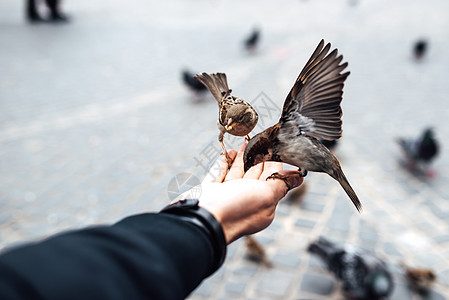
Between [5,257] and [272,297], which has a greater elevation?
[5,257]

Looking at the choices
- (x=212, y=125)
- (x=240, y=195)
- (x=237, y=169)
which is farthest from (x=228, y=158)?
(x=212, y=125)

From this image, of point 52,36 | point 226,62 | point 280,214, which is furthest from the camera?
point 52,36

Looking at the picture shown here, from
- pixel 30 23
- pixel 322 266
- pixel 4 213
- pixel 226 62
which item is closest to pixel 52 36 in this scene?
pixel 30 23

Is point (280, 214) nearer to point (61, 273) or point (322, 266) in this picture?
point (322, 266)

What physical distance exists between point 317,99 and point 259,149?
40 centimetres

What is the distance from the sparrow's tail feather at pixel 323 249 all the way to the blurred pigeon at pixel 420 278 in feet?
2.72

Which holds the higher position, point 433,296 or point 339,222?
point 339,222

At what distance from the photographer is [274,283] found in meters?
4.24

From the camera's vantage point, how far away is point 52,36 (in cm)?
1449

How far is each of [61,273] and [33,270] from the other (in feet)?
0.21

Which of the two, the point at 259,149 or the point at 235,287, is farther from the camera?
the point at 235,287

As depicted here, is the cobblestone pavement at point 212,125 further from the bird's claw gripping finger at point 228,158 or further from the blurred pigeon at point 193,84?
the blurred pigeon at point 193,84

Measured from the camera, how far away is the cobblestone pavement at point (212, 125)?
4699 mm

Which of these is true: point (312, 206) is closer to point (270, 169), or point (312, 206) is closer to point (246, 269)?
point (246, 269)
